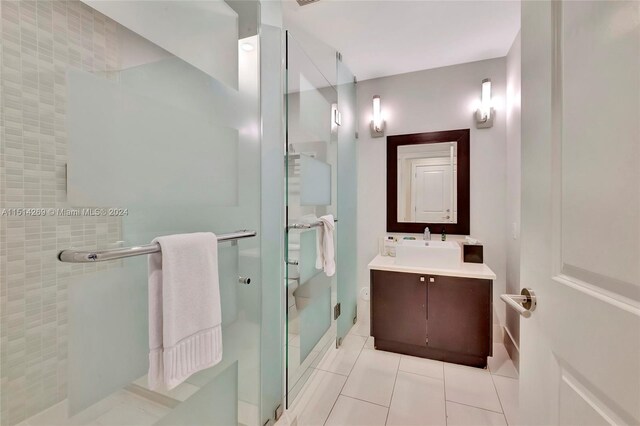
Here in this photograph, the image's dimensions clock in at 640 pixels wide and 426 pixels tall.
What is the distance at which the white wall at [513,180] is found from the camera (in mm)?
2018

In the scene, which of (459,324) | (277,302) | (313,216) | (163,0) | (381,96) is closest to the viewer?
(163,0)

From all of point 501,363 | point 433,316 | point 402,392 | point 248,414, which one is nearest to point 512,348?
point 501,363

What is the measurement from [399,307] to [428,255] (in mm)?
499

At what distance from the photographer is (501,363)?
2.12 meters

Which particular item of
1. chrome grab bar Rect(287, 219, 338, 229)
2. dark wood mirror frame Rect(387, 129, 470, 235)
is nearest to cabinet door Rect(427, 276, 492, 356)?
dark wood mirror frame Rect(387, 129, 470, 235)

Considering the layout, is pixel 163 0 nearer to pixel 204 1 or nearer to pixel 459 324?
pixel 204 1

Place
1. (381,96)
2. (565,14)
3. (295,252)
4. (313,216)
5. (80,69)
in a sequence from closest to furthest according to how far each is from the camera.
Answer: (565,14) < (80,69) < (295,252) < (313,216) < (381,96)

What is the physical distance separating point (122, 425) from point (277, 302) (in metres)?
0.83

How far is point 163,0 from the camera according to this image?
3.02 feet

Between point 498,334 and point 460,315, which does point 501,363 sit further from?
point 460,315

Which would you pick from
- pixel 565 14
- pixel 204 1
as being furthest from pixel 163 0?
pixel 565 14

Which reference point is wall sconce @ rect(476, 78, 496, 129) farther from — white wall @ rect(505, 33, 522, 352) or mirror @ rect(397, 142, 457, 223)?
mirror @ rect(397, 142, 457, 223)

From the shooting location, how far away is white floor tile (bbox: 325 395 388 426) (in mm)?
1566

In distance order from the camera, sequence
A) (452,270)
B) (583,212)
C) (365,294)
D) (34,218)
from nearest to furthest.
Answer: (583,212) < (34,218) < (452,270) < (365,294)
